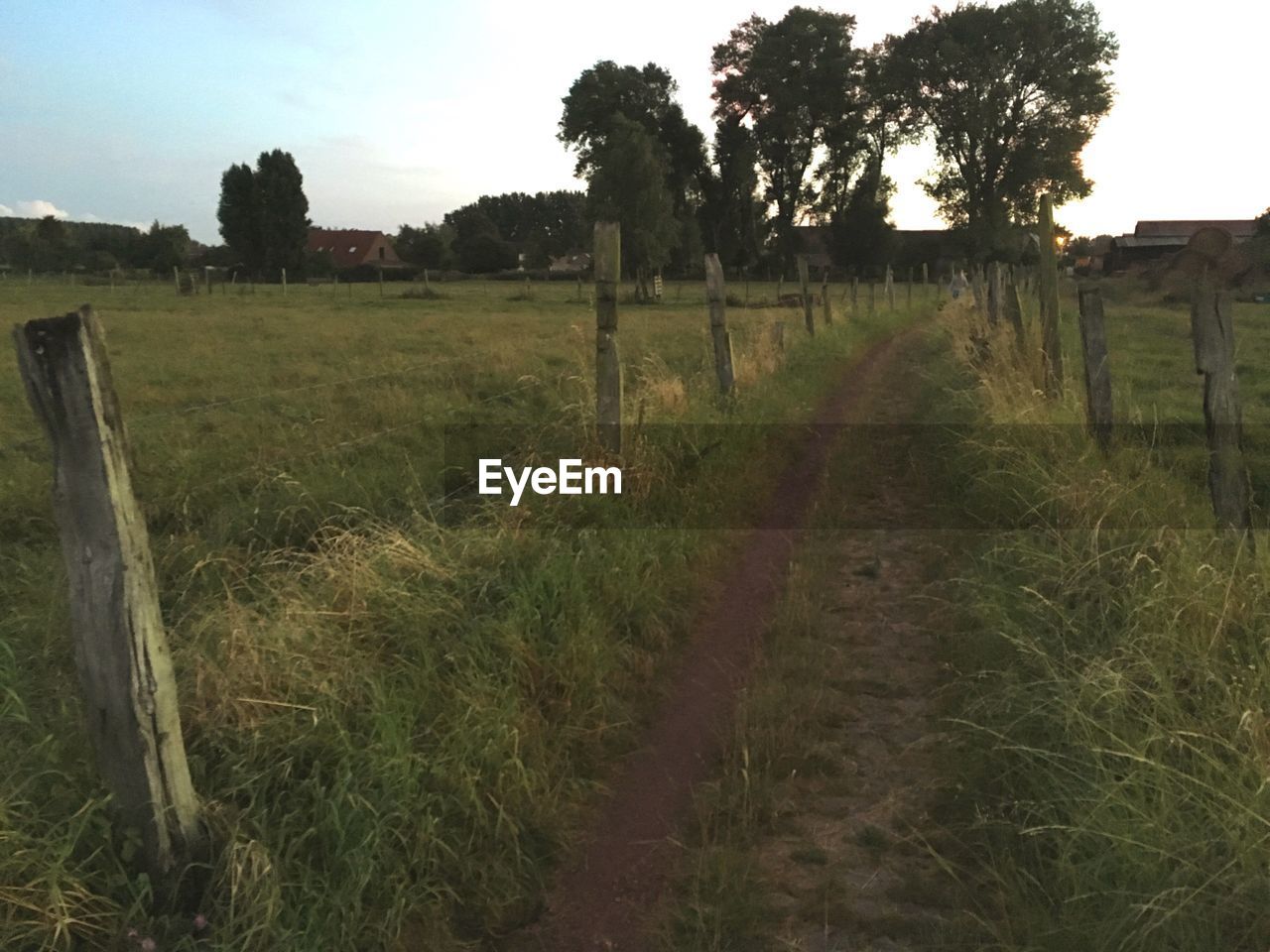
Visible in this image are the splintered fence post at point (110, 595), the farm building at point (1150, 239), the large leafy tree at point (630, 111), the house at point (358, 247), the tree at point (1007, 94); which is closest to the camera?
the splintered fence post at point (110, 595)

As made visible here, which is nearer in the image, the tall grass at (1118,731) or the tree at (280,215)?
the tall grass at (1118,731)

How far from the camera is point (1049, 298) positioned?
331 inches

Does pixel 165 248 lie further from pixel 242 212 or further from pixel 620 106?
pixel 620 106

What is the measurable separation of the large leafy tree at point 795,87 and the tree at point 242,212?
3367 cm

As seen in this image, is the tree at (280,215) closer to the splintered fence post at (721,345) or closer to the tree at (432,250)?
the tree at (432,250)

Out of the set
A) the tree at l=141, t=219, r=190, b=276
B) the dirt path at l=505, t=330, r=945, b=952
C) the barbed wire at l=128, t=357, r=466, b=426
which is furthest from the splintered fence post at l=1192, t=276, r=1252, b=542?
the tree at l=141, t=219, r=190, b=276

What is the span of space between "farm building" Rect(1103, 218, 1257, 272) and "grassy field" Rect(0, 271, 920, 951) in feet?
189

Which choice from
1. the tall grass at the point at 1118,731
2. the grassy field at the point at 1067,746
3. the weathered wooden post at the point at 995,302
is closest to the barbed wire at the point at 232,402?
the grassy field at the point at 1067,746

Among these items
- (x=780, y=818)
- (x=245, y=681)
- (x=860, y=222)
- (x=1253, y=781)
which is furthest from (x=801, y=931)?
(x=860, y=222)

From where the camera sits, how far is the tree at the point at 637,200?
135 feet

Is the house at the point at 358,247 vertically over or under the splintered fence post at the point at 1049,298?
over

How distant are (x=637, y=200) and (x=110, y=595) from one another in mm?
41082

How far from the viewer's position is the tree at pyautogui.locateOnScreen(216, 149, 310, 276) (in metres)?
66.2

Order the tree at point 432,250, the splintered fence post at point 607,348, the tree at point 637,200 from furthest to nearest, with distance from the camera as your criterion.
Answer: the tree at point 432,250 → the tree at point 637,200 → the splintered fence post at point 607,348
